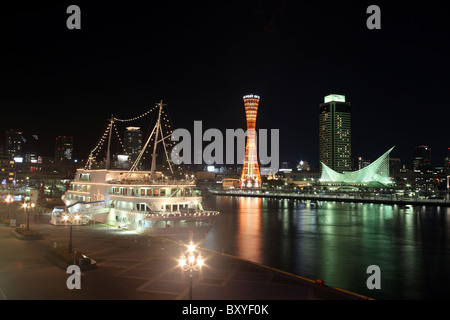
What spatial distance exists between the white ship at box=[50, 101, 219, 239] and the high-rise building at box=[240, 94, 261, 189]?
63750 millimetres

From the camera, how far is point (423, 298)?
18594 millimetres

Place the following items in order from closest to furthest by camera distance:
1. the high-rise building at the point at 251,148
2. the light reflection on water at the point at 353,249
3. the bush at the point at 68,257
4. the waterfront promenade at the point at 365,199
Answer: the bush at the point at 68,257 < the light reflection on water at the point at 353,249 < the waterfront promenade at the point at 365,199 < the high-rise building at the point at 251,148

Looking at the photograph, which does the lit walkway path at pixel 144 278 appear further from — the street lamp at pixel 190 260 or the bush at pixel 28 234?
the bush at pixel 28 234

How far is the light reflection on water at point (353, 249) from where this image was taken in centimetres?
2128

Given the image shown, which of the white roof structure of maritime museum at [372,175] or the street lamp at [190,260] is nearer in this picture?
the street lamp at [190,260]

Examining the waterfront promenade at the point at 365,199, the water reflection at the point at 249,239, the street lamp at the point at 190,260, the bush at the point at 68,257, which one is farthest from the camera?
the waterfront promenade at the point at 365,199

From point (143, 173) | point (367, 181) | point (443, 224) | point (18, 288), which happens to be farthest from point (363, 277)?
point (367, 181)

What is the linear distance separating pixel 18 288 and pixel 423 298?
18.2 meters

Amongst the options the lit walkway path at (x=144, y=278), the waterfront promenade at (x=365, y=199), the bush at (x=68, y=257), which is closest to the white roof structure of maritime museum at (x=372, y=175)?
the waterfront promenade at (x=365, y=199)

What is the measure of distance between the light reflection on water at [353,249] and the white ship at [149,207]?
10.3 ft

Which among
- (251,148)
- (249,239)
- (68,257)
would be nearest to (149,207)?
(249,239)

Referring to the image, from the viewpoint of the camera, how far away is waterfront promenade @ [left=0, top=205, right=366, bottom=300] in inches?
518

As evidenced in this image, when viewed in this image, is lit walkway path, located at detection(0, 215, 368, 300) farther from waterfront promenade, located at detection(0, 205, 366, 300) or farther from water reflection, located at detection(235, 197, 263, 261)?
water reflection, located at detection(235, 197, 263, 261)
